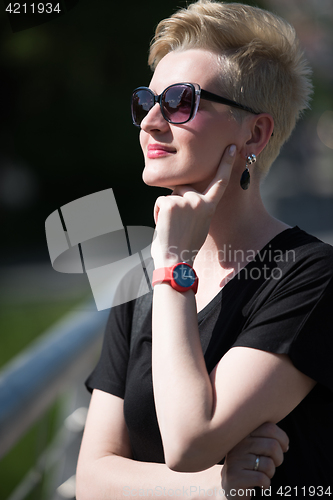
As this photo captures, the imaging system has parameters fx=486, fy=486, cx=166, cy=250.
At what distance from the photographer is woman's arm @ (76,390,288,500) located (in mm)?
1358

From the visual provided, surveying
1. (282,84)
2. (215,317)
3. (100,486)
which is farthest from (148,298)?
(282,84)

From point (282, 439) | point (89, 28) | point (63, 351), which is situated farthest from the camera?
point (89, 28)

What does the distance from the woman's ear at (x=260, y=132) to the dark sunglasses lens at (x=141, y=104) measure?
39 cm

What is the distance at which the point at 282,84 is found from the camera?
185 centimetres

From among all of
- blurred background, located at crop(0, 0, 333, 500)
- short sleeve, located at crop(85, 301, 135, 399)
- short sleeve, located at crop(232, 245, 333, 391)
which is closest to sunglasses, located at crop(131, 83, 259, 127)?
short sleeve, located at crop(232, 245, 333, 391)

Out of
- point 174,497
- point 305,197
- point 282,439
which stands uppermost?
point 282,439

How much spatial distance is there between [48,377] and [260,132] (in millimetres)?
1160

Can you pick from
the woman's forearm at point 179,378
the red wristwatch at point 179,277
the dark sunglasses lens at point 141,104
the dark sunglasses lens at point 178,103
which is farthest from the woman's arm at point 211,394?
the dark sunglasses lens at point 141,104

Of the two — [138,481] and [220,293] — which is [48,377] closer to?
[138,481]

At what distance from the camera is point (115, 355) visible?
1.87 meters

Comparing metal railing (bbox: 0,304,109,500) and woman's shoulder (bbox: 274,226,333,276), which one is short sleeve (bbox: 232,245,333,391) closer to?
woman's shoulder (bbox: 274,226,333,276)

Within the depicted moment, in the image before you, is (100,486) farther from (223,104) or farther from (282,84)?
(282,84)

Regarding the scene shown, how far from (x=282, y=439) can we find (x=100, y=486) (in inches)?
26.8

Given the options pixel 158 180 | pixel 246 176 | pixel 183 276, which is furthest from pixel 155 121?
pixel 183 276
